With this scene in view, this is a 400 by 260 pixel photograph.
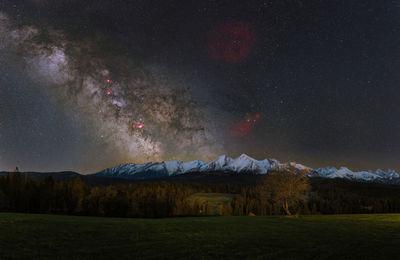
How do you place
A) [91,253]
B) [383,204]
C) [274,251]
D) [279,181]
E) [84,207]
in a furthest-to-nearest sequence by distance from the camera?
[383,204], [84,207], [279,181], [274,251], [91,253]

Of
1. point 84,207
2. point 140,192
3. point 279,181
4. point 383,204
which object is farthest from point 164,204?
point 383,204

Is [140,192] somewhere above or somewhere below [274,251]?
below

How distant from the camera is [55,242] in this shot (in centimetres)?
2156

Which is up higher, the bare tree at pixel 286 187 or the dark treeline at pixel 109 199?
the bare tree at pixel 286 187

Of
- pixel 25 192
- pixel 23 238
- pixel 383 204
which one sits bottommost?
pixel 383 204

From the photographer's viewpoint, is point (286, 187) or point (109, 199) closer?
point (286, 187)

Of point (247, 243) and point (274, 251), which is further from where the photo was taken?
point (247, 243)

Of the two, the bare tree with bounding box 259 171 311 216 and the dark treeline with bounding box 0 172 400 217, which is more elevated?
the bare tree with bounding box 259 171 311 216

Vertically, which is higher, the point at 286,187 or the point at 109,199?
the point at 286,187

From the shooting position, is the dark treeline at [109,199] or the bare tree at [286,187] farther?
the dark treeline at [109,199]

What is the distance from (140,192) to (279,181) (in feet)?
357

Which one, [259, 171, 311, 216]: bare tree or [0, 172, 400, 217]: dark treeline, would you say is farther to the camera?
[0, 172, 400, 217]: dark treeline

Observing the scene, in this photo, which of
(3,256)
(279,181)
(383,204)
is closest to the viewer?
(3,256)

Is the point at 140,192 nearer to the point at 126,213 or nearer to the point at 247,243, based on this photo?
the point at 126,213
